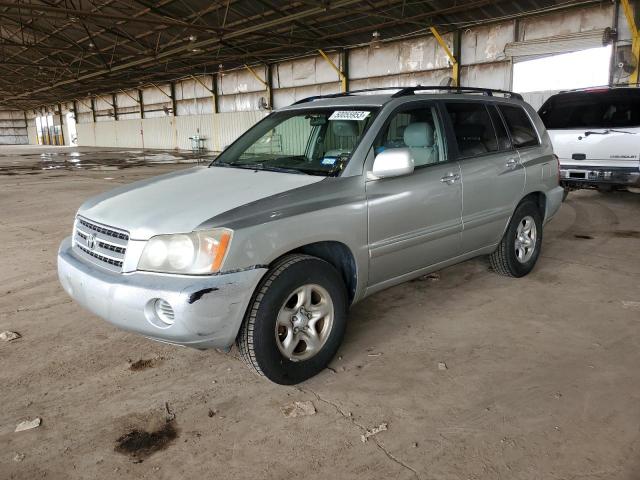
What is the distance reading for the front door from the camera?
3.09m

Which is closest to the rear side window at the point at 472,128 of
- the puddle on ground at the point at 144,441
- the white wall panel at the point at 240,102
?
the puddle on ground at the point at 144,441

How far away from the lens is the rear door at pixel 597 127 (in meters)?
7.12

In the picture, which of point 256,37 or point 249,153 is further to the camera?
point 256,37

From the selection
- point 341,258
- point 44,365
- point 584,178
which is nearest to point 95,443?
point 44,365

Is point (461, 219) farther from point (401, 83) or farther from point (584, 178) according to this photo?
point (401, 83)

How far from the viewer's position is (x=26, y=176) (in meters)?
15.3

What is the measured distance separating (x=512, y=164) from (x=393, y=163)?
166 centimetres

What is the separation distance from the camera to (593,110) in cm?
762

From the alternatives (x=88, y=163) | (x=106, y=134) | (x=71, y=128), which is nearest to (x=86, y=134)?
(x=106, y=134)

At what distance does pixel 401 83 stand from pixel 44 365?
16.3m

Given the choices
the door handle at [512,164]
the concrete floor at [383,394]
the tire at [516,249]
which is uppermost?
the door handle at [512,164]

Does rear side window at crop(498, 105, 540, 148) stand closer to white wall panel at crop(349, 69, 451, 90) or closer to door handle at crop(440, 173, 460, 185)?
door handle at crop(440, 173, 460, 185)

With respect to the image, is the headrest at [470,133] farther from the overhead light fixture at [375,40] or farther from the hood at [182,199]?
the overhead light fixture at [375,40]

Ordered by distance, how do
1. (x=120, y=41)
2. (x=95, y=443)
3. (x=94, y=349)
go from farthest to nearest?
1. (x=120, y=41)
2. (x=94, y=349)
3. (x=95, y=443)
